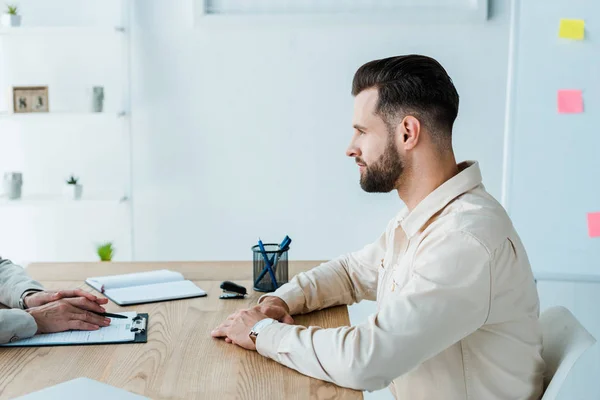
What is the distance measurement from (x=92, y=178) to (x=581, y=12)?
2.15 metres

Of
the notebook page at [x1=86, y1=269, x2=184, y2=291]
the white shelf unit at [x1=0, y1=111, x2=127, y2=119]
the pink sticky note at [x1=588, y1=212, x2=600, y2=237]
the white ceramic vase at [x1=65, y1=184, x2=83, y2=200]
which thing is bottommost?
the notebook page at [x1=86, y1=269, x2=184, y2=291]

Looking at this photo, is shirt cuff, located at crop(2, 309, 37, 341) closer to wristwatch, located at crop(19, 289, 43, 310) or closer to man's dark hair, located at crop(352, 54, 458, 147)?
wristwatch, located at crop(19, 289, 43, 310)

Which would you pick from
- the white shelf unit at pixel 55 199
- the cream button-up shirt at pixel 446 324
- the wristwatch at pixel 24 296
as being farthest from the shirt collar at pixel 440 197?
the white shelf unit at pixel 55 199

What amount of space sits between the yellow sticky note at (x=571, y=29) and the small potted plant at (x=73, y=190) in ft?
6.71

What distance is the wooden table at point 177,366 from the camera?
1.27 meters

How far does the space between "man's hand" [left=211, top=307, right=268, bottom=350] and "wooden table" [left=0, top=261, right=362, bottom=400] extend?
2 centimetres

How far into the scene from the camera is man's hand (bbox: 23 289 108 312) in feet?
5.33

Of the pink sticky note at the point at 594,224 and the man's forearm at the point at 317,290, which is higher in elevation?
the pink sticky note at the point at 594,224

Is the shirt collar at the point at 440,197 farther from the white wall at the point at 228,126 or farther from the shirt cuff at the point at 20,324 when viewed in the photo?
the white wall at the point at 228,126

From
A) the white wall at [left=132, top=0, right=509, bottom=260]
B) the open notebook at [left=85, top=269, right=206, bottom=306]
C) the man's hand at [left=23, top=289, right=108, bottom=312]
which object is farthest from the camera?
the white wall at [left=132, top=0, right=509, bottom=260]

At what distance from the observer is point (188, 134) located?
129 inches

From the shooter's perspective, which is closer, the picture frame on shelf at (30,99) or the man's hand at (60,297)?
the man's hand at (60,297)

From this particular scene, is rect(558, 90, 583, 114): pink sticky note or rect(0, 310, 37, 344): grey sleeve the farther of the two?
rect(558, 90, 583, 114): pink sticky note

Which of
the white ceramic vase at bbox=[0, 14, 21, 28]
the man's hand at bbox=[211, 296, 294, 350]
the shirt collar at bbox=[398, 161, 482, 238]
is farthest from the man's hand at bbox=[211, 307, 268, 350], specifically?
the white ceramic vase at bbox=[0, 14, 21, 28]
